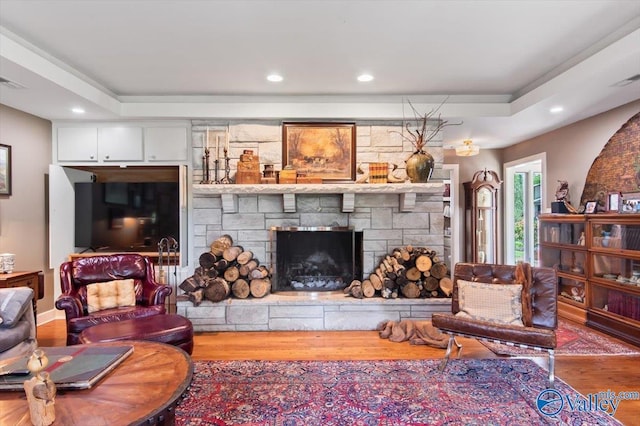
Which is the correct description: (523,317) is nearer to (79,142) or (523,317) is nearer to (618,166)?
(618,166)

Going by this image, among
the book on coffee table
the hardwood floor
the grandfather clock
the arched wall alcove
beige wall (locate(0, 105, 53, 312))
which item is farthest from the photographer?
the grandfather clock

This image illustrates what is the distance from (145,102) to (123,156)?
27.0 inches

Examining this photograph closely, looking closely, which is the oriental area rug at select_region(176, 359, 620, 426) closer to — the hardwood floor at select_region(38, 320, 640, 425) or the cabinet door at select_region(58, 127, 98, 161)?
the hardwood floor at select_region(38, 320, 640, 425)

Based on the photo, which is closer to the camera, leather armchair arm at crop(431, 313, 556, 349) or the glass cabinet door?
leather armchair arm at crop(431, 313, 556, 349)

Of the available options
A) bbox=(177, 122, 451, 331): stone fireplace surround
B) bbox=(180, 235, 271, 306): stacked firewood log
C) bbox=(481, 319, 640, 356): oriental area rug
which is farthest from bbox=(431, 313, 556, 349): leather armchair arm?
bbox=(180, 235, 271, 306): stacked firewood log

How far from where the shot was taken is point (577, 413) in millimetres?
2170

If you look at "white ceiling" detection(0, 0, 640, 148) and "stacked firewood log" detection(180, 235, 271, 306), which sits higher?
"white ceiling" detection(0, 0, 640, 148)

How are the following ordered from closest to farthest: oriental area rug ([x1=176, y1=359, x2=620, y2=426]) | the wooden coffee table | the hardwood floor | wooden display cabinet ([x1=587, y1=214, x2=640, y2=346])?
the wooden coffee table < oriental area rug ([x1=176, y1=359, x2=620, y2=426]) < the hardwood floor < wooden display cabinet ([x1=587, y1=214, x2=640, y2=346])

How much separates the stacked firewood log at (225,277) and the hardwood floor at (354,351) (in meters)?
0.42

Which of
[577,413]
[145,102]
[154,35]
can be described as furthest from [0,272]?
[577,413]

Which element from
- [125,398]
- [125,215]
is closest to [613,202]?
[125,398]

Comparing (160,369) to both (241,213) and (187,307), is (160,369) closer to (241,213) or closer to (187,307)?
(187,307)

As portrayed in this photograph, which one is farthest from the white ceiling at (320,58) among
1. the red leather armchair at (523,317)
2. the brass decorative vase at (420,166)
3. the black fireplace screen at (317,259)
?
the red leather armchair at (523,317)

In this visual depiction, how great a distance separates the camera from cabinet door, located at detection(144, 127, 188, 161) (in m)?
4.04
